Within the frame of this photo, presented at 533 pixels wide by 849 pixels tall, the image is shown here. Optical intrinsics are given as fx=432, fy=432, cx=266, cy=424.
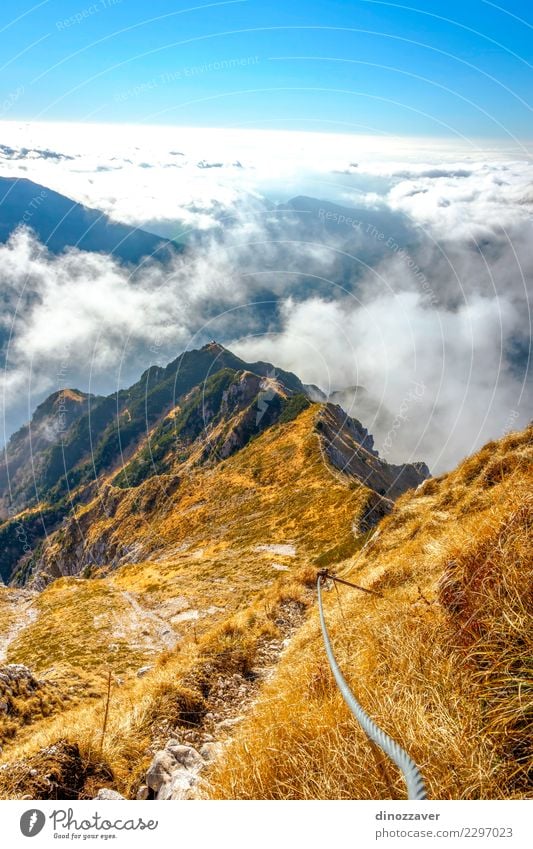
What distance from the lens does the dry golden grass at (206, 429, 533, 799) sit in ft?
12.5

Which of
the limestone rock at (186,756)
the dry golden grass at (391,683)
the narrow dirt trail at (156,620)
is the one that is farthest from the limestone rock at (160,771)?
the narrow dirt trail at (156,620)

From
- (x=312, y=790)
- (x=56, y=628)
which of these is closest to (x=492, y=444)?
(x=312, y=790)

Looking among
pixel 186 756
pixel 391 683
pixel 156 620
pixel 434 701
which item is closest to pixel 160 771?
pixel 186 756

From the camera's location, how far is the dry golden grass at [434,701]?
380 cm

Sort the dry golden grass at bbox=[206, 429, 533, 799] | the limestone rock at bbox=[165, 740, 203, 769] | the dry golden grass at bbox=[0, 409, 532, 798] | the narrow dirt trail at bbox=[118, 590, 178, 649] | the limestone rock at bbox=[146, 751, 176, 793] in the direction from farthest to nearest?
1. the narrow dirt trail at bbox=[118, 590, 178, 649]
2. the limestone rock at bbox=[165, 740, 203, 769]
3. the limestone rock at bbox=[146, 751, 176, 793]
4. the dry golden grass at bbox=[0, 409, 532, 798]
5. the dry golden grass at bbox=[206, 429, 533, 799]

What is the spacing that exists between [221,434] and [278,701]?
164012mm

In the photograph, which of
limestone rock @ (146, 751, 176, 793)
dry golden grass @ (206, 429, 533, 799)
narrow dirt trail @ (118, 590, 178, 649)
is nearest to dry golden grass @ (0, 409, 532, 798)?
dry golden grass @ (206, 429, 533, 799)

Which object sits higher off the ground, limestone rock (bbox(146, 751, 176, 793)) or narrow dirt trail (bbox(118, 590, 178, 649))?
limestone rock (bbox(146, 751, 176, 793))

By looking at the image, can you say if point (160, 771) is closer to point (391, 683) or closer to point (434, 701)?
point (391, 683)

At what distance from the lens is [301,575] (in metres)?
21.7

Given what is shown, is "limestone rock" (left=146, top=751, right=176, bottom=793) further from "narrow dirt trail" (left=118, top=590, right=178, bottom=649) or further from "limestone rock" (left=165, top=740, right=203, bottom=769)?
"narrow dirt trail" (left=118, top=590, right=178, bottom=649)

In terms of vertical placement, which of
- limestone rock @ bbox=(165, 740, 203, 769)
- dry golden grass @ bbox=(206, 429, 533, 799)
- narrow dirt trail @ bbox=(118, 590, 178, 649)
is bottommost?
narrow dirt trail @ bbox=(118, 590, 178, 649)

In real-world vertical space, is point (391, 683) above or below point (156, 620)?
above

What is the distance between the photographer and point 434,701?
4.46 m
